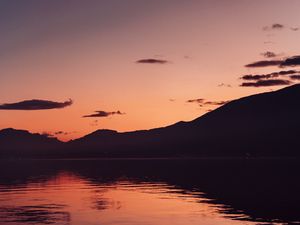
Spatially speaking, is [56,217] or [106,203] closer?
[56,217]

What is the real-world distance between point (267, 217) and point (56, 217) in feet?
68.4

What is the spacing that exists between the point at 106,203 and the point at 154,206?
24.4ft

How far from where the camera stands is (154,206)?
207 feet

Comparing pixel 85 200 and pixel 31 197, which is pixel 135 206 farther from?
pixel 31 197

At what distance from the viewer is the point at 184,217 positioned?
53.4 meters

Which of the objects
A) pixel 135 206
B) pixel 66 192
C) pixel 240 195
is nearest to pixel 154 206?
pixel 135 206

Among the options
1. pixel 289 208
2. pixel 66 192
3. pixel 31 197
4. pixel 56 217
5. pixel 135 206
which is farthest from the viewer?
pixel 66 192

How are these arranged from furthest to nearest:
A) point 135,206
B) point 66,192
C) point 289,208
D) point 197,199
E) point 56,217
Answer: point 66,192 < point 197,199 < point 135,206 < point 289,208 < point 56,217

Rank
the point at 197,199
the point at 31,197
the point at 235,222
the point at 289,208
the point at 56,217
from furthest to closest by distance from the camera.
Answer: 1. the point at 31,197
2. the point at 197,199
3. the point at 289,208
4. the point at 56,217
5. the point at 235,222

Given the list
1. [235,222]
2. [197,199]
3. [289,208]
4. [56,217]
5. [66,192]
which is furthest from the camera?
[66,192]

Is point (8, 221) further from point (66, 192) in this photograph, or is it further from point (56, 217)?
point (66, 192)

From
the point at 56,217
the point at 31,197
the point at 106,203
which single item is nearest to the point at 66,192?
the point at 31,197

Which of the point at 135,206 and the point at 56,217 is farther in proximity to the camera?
the point at 135,206

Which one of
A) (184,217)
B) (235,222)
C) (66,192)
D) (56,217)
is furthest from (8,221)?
(66,192)
